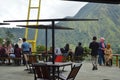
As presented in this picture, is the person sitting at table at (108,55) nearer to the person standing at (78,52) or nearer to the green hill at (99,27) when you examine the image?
the person standing at (78,52)

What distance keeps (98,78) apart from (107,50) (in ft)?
21.8

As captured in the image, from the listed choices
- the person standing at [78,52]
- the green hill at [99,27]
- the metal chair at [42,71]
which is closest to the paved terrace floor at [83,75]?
the metal chair at [42,71]

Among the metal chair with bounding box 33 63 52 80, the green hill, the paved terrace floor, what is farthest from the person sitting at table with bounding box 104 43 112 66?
the green hill

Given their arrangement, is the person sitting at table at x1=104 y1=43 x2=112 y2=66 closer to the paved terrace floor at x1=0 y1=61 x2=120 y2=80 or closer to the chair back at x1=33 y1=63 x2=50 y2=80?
the paved terrace floor at x1=0 y1=61 x2=120 y2=80

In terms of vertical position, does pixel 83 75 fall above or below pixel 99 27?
below

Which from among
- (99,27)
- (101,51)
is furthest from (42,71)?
(99,27)

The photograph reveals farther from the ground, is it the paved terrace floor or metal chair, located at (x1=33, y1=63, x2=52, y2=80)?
metal chair, located at (x1=33, y1=63, x2=52, y2=80)

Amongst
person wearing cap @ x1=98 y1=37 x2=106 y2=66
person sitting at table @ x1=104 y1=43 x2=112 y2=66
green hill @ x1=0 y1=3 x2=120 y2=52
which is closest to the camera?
person sitting at table @ x1=104 y1=43 x2=112 y2=66

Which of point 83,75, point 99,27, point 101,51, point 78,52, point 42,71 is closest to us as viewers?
point 42,71

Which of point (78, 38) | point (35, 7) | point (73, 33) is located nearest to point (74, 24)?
point (73, 33)

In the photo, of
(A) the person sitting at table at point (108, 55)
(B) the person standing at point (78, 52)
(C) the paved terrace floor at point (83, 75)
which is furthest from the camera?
(B) the person standing at point (78, 52)

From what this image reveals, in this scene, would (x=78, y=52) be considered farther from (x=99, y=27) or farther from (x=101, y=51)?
(x=99, y=27)

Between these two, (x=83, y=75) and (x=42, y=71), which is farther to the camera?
(x=83, y=75)

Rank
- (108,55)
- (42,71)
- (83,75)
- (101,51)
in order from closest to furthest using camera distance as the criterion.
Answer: (42,71), (83,75), (108,55), (101,51)
